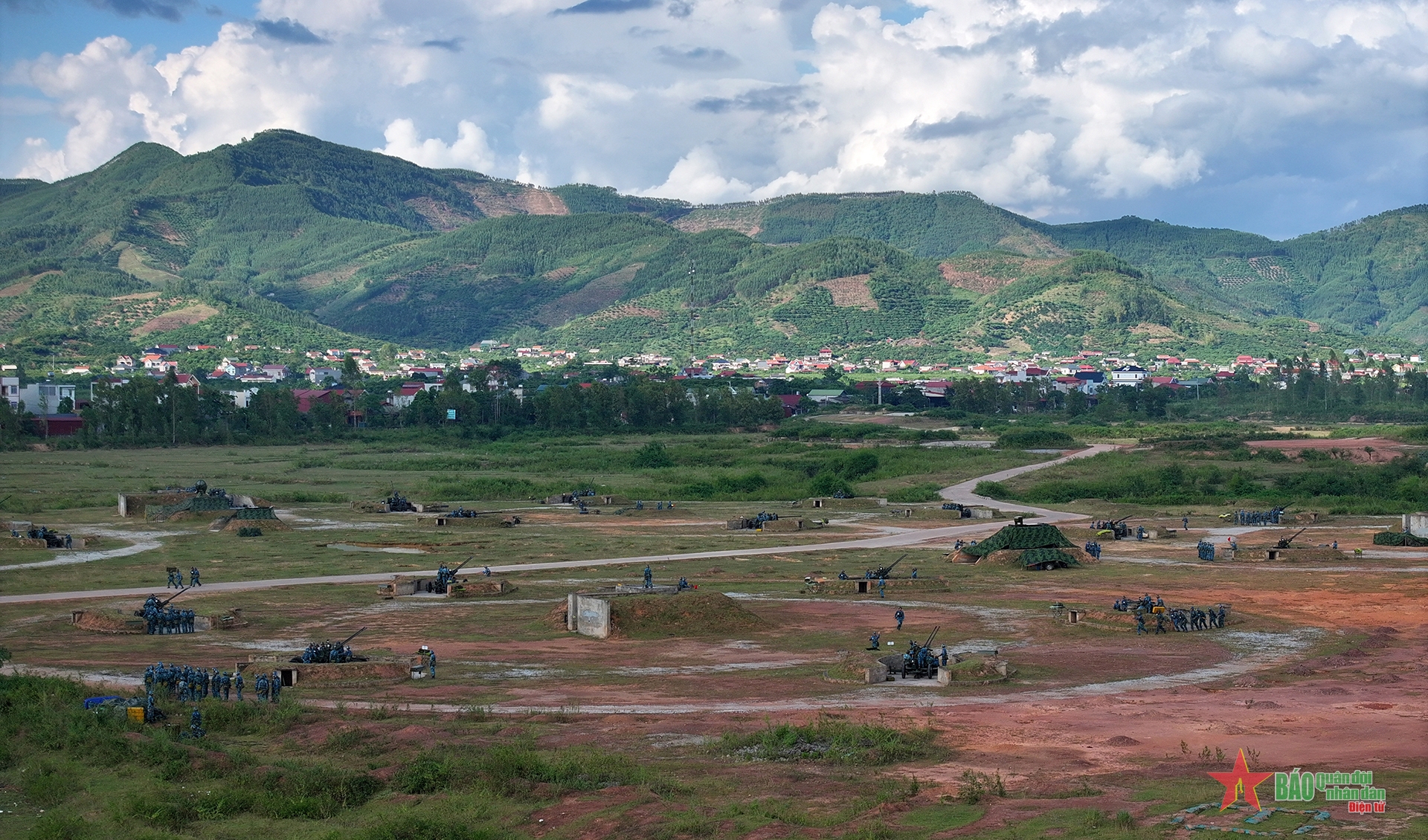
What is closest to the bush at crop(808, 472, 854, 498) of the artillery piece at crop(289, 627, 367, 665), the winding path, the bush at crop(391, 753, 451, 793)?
the winding path

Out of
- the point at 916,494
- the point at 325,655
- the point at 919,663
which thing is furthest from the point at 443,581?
the point at 916,494

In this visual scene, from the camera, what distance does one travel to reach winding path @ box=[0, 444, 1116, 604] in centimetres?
5266

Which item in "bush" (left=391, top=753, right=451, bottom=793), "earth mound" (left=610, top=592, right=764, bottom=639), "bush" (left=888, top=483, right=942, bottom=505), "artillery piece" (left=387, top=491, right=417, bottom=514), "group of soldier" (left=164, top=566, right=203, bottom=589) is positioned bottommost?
"bush" (left=391, top=753, right=451, bottom=793)

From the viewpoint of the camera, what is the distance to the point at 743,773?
2747cm

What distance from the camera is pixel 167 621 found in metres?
44.5

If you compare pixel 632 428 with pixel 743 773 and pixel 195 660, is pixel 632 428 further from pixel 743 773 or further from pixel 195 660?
pixel 743 773

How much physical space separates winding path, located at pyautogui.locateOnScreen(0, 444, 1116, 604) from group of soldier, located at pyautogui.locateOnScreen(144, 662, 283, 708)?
61.8 ft

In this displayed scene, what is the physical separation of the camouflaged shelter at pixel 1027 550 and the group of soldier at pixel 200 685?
38080 mm

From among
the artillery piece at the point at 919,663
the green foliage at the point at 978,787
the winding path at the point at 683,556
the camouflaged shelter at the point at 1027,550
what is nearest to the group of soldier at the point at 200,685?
the artillery piece at the point at 919,663

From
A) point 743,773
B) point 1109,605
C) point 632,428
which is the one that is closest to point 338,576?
point 1109,605

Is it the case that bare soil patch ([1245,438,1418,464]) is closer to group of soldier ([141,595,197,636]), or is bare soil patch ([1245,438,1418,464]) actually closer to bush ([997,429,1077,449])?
bush ([997,429,1077,449])

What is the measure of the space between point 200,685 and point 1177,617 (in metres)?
29.4

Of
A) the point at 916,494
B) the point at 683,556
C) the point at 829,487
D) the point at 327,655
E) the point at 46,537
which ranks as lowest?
the point at 683,556

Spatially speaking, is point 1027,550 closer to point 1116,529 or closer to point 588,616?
point 1116,529
